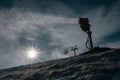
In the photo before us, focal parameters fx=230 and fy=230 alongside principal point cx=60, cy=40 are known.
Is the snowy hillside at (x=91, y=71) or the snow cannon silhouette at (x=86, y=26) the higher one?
the snow cannon silhouette at (x=86, y=26)

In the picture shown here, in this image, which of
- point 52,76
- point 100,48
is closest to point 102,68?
point 52,76

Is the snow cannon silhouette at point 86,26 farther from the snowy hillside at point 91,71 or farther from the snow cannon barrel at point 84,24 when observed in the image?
the snowy hillside at point 91,71

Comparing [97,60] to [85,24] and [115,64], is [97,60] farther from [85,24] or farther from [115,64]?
[85,24]

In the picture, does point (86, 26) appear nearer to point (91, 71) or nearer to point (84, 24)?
point (84, 24)

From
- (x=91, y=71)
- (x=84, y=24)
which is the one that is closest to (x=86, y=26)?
(x=84, y=24)

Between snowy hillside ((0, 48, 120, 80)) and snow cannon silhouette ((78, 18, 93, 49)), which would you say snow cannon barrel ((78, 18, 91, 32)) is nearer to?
snow cannon silhouette ((78, 18, 93, 49))

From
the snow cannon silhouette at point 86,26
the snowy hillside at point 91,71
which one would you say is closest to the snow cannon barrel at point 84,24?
the snow cannon silhouette at point 86,26

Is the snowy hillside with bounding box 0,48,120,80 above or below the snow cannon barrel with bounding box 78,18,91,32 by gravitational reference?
below

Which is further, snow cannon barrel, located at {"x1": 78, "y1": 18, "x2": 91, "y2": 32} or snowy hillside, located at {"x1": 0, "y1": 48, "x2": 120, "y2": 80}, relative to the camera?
snow cannon barrel, located at {"x1": 78, "y1": 18, "x2": 91, "y2": 32}

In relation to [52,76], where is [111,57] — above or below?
above

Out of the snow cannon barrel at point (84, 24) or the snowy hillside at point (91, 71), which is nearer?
the snowy hillside at point (91, 71)

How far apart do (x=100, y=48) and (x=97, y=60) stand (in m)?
11.8

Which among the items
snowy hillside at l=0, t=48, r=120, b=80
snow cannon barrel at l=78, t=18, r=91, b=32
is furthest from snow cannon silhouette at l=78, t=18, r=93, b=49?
snowy hillside at l=0, t=48, r=120, b=80

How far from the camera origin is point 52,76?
29.7 meters
